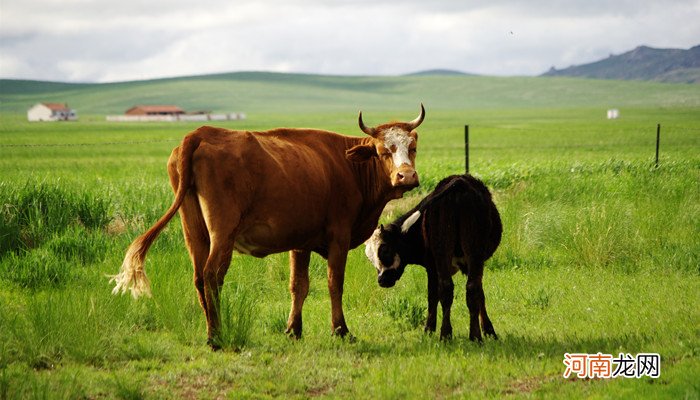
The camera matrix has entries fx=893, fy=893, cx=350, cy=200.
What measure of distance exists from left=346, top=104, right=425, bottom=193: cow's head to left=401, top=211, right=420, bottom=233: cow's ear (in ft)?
1.04

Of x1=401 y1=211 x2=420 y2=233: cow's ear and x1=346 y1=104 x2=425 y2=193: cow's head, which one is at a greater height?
x1=346 y1=104 x2=425 y2=193: cow's head

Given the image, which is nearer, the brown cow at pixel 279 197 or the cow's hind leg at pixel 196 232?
the brown cow at pixel 279 197

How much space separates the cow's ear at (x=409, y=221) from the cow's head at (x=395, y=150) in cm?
32

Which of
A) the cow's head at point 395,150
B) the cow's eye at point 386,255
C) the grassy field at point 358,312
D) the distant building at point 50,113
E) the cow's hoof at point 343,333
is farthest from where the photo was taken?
the distant building at point 50,113

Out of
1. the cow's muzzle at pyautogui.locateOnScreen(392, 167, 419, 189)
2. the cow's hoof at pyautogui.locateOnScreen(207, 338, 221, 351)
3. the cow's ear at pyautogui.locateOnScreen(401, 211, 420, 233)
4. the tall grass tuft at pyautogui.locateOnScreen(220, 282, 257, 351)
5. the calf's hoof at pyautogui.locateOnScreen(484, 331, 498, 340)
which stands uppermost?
the cow's muzzle at pyautogui.locateOnScreen(392, 167, 419, 189)

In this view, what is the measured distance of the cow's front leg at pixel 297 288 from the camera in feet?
31.4

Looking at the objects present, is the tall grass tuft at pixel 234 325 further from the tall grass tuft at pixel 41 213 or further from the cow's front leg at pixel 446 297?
the tall grass tuft at pixel 41 213

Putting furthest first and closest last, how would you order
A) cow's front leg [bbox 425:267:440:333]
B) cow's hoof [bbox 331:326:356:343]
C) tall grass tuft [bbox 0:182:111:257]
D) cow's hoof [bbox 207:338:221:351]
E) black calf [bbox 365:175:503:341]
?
tall grass tuft [bbox 0:182:111:257]
cow's front leg [bbox 425:267:440:333]
cow's hoof [bbox 331:326:356:343]
black calf [bbox 365:175:503:341]
cow's hoof [bbox 207:338:221:351]

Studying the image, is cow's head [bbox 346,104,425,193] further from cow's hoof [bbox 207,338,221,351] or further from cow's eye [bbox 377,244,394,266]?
cow's hoof [bbox 207,338,221,351]

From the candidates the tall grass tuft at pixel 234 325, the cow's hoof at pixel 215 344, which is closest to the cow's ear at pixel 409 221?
the tall grass tuft at pixel 234 325

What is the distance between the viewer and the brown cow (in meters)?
8.55

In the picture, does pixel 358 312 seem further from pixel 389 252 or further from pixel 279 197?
pixel 279 197

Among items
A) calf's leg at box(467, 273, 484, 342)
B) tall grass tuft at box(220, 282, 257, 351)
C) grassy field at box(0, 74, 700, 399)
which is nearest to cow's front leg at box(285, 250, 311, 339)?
grassy field at box(0, 74, 700, 399)

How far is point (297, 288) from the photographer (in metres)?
9.74
